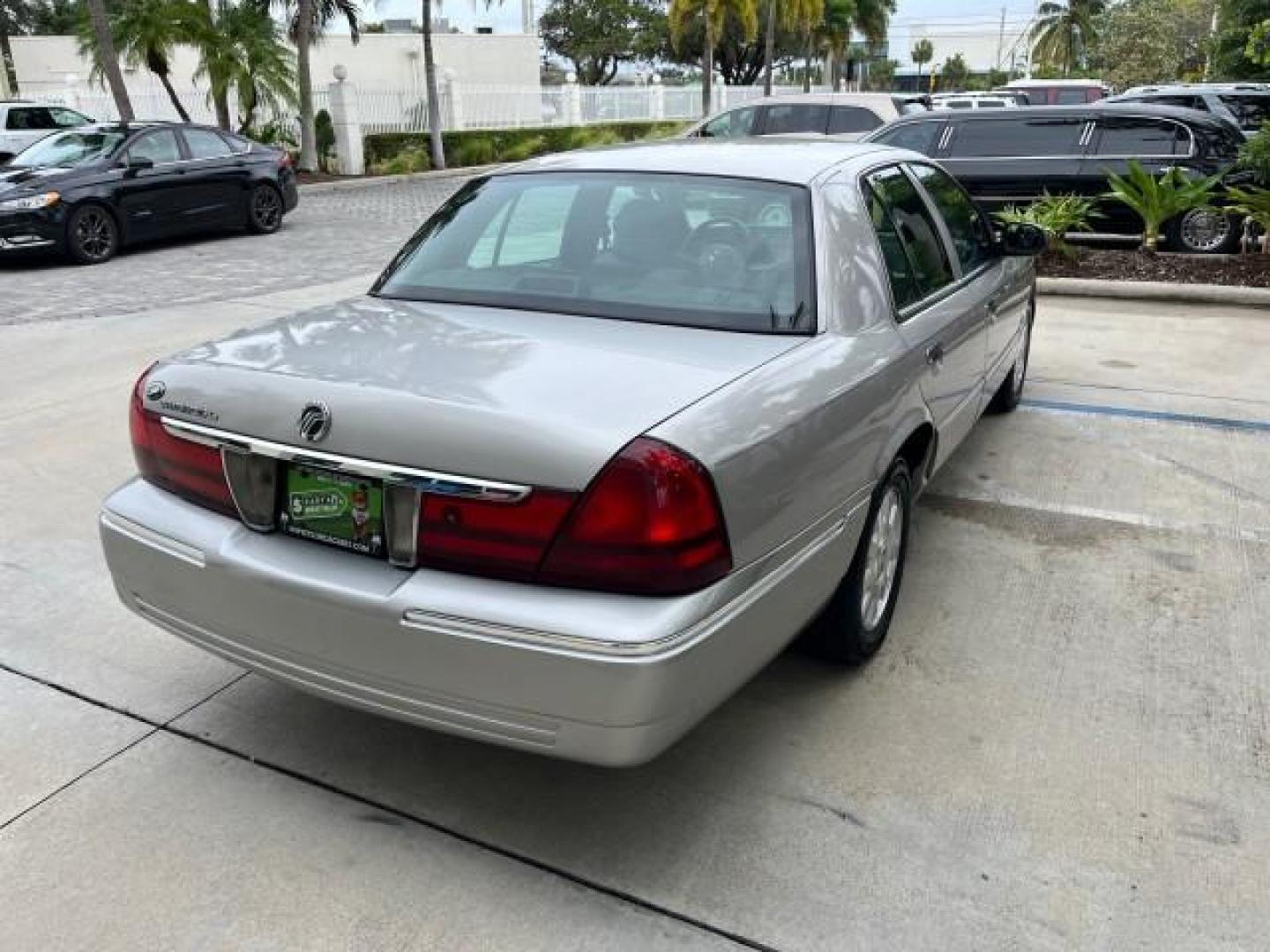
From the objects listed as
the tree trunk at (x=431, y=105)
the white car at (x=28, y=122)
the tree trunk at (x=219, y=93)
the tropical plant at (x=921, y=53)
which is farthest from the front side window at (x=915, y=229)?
the tropical plant at (x=921, y=53)

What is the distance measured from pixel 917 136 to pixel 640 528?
10.5 metres

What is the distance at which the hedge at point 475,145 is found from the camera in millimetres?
23719

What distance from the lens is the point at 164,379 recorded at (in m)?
2.81

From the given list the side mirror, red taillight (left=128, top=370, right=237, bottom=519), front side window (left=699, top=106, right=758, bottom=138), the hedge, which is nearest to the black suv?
front side window (left=699, top=106, right=758, bottom=138)

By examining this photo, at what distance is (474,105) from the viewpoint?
27375 mm

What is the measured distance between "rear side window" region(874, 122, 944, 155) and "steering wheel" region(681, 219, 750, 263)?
888 cm

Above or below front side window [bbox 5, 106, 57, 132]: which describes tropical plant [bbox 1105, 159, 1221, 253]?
below

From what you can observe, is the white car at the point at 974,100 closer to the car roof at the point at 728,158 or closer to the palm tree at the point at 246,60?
the palm tree at the point at 246,60

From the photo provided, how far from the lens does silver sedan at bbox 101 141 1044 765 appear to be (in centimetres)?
226

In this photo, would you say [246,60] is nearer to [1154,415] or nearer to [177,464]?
[1154,415]

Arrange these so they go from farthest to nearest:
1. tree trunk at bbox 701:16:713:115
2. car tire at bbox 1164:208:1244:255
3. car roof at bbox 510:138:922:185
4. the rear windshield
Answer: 1. tree trunk at bbox 701:16:713:115
2. car tire at bbox 1164:208:1244:255
3. car roof at bbox 510:138:922:185
4. the rear windshield

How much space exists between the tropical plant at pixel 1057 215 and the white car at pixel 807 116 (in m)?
4.75

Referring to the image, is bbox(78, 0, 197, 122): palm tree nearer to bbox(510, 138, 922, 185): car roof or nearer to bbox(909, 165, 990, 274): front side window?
bbox(510, 138, 922, 185): car roof

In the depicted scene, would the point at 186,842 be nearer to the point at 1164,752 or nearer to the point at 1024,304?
the point at 1164,752
